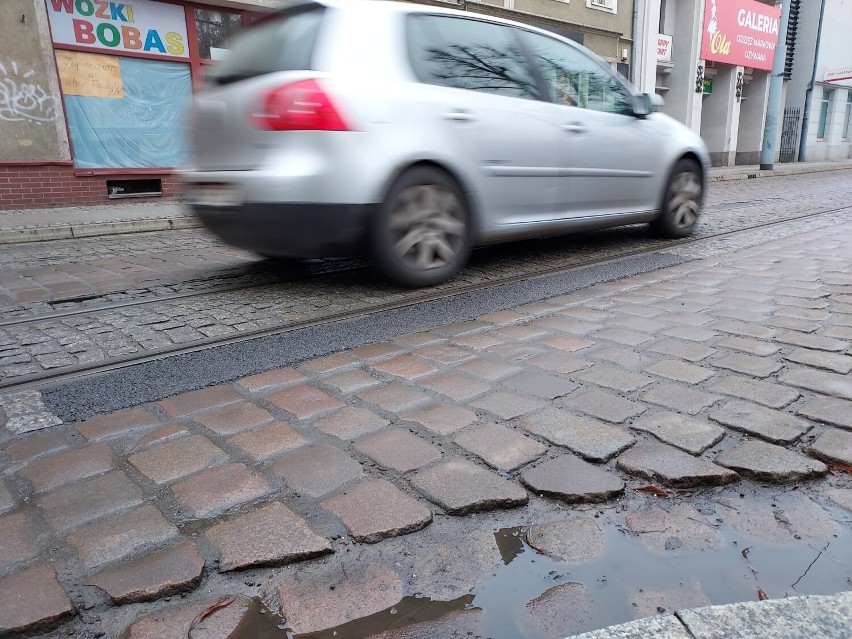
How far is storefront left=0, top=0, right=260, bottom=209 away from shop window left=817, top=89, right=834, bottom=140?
28.2 metres

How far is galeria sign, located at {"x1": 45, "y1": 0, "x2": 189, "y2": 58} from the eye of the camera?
10.6 m

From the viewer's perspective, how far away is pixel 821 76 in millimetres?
29000

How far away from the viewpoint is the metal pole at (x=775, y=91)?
60.7 ft

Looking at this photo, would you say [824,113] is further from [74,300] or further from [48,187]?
[74,300]

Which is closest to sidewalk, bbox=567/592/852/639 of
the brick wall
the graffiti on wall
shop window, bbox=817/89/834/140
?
the brick wall

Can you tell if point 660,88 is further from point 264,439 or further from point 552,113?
point 264,439

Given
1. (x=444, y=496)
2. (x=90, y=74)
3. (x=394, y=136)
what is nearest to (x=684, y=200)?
(x=394, y=136)

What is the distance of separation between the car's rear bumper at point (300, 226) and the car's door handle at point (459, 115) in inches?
34.3

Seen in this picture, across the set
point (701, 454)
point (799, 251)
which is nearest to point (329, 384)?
point (701, 454)

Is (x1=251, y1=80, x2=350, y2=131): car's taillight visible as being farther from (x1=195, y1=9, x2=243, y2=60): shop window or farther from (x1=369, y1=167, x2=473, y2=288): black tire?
(x1=195, y1=9, x2=243, y2=60): shop window

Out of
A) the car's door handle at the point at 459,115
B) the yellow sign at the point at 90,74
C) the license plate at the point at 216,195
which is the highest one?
the yellow sign at the point at 90,74

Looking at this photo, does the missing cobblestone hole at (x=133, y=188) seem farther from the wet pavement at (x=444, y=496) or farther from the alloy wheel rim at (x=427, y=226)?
the wet pavement at (x=444, y=496)

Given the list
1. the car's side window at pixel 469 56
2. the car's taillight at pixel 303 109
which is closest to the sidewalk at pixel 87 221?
the car's taillight at pixel 303 109

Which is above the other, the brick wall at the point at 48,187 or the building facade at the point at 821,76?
the building facade at the point at 821,76
